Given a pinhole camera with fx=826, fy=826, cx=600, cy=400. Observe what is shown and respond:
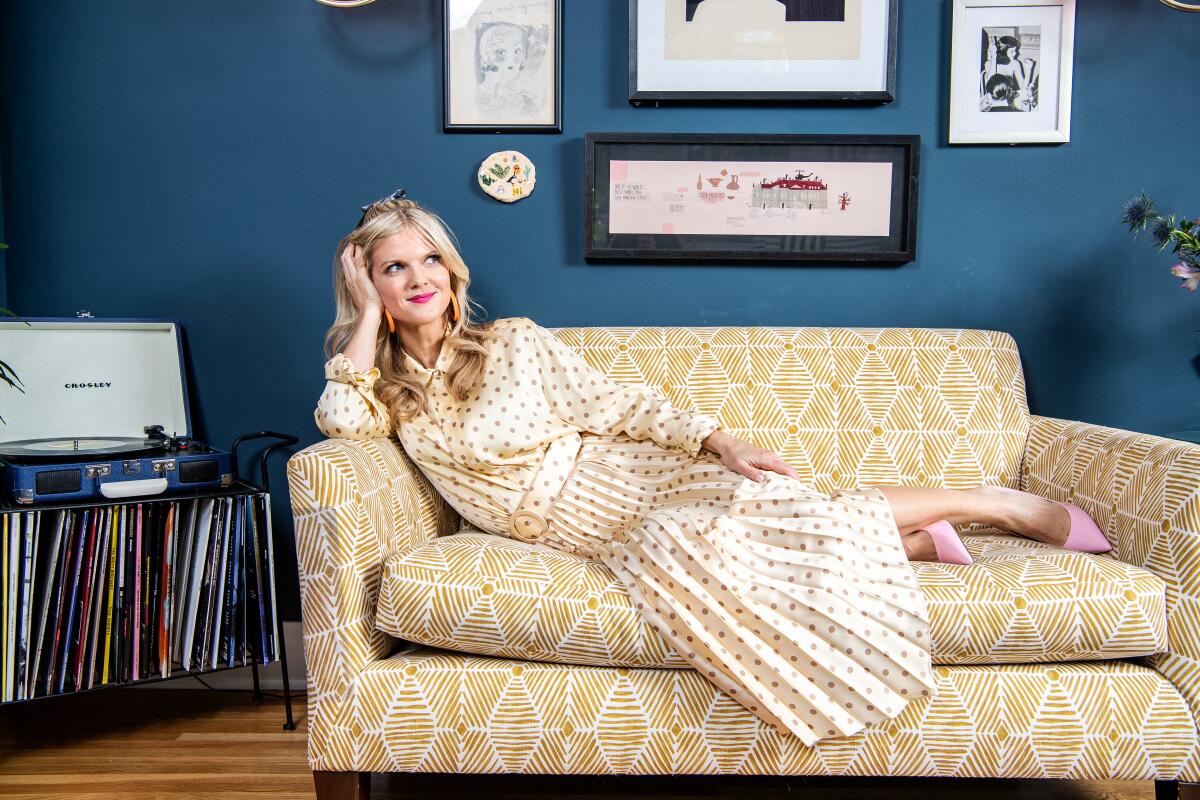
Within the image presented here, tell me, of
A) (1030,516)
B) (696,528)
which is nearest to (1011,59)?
(1030,516)

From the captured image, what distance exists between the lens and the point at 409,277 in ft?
5.83

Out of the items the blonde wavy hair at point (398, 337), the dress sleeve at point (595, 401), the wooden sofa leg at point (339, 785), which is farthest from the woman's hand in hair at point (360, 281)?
the wooden sofa leg at point (339, 785)

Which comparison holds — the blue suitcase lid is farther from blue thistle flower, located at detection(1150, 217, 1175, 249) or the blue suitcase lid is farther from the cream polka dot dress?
blue thistle flower, located at detection(1150, 217, 1175, 249)

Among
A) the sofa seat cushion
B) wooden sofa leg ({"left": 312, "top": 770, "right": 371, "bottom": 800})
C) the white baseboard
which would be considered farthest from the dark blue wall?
wooden sofa leg ({"left": 312, "top": 770, "right": 371, "bottom": 800})

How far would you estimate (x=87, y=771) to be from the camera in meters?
1.70

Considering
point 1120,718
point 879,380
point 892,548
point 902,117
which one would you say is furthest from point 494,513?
point 902,117

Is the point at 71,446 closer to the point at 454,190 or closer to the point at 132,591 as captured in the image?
the point at 132,591

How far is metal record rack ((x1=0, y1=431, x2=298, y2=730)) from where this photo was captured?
1699 millimetres

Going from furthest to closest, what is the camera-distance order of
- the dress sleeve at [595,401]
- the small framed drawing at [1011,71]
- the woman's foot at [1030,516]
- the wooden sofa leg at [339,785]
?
the small framed drawing at [1011,71] → the dress sleeve at [595,401] → the woman's foot at [1030,516] → the wooden sofa leg at [339,785]

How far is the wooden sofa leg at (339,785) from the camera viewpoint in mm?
1397

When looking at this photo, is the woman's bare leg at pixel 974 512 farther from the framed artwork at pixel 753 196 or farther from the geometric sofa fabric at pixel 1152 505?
the framed artwork at pixel 753 196

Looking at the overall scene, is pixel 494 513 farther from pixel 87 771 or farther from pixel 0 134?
pixel 0 134

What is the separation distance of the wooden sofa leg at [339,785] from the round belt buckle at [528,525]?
1.69 ft

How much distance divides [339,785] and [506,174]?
1482 mm
